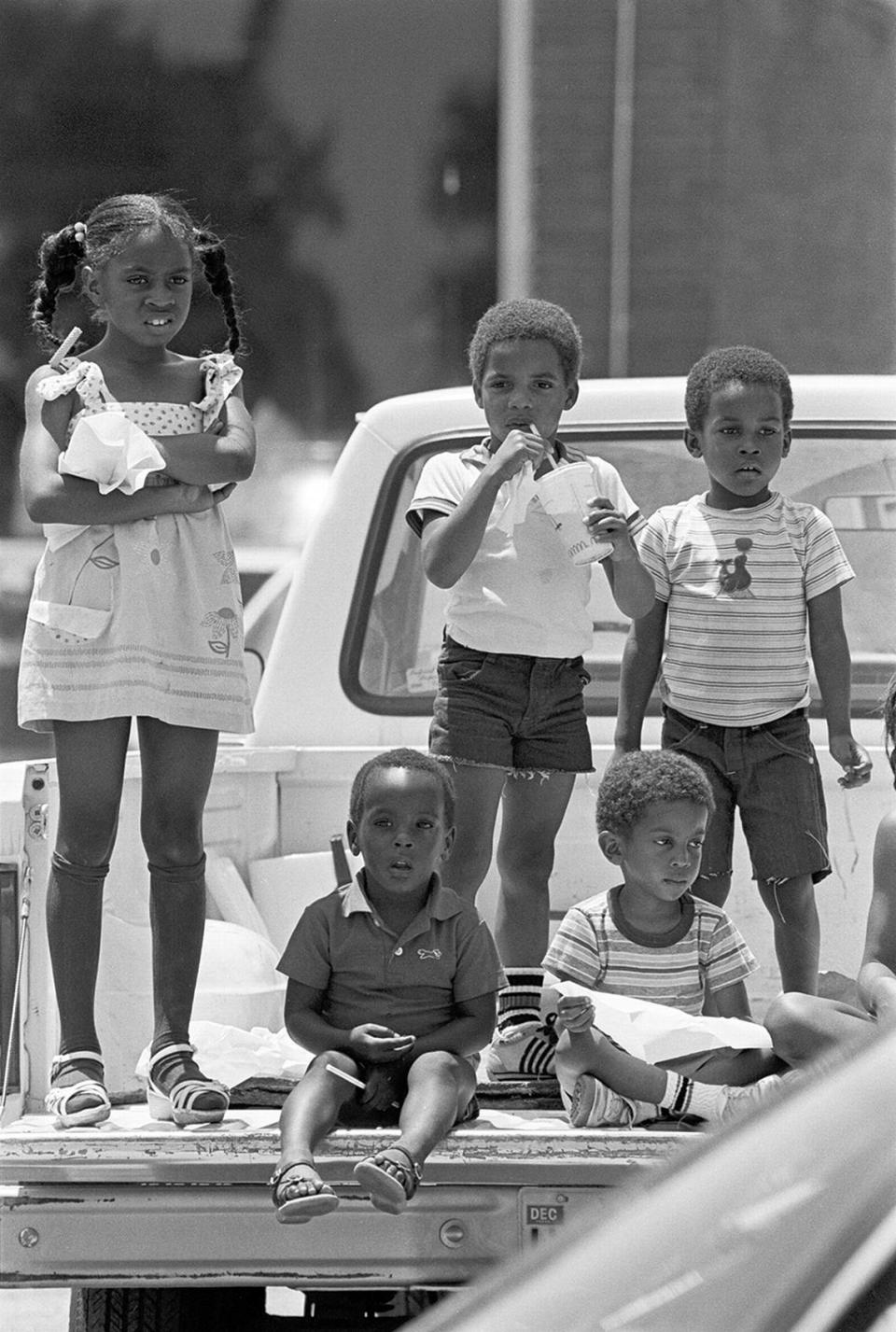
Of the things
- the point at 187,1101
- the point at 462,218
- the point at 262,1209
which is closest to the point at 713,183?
the point at 462,218

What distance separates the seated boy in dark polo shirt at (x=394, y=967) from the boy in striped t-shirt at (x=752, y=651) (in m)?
0.69

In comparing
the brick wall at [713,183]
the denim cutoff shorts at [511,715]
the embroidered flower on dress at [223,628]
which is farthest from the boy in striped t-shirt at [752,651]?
the brick wall at [713,183]

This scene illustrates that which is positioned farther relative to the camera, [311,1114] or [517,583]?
[517,583]

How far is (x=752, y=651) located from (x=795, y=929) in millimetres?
552

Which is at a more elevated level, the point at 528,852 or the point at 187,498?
the point at 187,498

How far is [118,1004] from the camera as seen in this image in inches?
142

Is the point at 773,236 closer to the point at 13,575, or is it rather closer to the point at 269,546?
the point at 269,546

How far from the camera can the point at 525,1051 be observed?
11.6ft

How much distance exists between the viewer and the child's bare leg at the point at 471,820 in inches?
145

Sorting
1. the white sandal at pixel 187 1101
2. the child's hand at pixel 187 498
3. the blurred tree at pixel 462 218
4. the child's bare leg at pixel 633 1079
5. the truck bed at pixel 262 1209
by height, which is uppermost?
the blurred tree at pixel 462 218

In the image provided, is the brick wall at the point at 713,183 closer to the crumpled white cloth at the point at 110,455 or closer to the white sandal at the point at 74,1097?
the crumpled white cloth at the point at 110,455

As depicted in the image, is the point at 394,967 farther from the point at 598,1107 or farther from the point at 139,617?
the point at 139,617

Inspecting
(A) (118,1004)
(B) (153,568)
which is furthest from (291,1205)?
(B) (153,568)

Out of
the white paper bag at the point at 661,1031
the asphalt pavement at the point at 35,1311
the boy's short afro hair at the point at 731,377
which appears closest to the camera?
the white paper bag at the point at 661,1031
